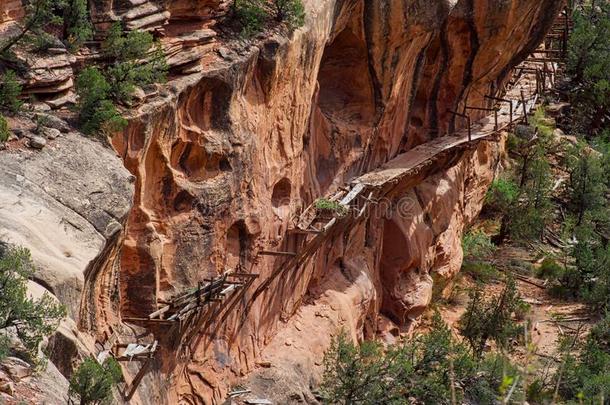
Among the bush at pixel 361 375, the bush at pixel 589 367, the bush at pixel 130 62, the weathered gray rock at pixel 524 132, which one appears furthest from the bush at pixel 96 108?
the weathered gray rock at pixel 524 132

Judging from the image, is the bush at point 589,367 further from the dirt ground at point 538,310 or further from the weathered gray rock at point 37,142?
the weathered gray rock at point 37,142

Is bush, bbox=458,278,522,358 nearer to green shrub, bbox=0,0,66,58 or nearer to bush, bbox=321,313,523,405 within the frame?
bush, bbox=321,313,523,405

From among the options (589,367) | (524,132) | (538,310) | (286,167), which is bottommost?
(538,310)

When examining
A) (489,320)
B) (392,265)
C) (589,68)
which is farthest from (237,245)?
(589,68)

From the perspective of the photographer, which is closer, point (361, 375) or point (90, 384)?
point (90, 384)

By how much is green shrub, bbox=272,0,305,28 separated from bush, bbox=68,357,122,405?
353 inches

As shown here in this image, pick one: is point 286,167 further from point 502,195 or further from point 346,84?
point 502,195

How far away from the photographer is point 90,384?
38.4ft

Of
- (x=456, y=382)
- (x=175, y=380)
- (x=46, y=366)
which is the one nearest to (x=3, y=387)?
(x=46, y=366)

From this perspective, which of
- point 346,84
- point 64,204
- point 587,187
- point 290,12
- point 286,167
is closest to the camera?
point 64,204

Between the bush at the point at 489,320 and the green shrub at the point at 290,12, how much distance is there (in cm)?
901

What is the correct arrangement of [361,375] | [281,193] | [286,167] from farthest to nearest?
[281,193] < [286,167] < [361,375]

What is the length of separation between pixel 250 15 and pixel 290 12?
71cm

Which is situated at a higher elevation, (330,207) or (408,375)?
(330,207)
